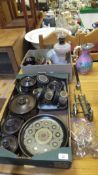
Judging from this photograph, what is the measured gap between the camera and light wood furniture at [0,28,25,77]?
3.41 ft

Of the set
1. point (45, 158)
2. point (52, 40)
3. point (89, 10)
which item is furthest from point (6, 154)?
point (89, 10)

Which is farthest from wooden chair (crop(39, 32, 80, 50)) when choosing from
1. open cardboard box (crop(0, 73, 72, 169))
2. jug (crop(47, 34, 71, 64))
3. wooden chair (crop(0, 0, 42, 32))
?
open cardboard box (crop(0, 73, 72, 169))

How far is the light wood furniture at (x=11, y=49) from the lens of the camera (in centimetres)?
104

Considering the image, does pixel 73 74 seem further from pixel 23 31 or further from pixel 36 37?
pixel 23 31

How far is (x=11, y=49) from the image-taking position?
1.03 m

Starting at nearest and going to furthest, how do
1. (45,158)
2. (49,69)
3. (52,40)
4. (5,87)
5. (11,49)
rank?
(45,158) → (49,69) → (52,40) → (11,49) → (5,87)

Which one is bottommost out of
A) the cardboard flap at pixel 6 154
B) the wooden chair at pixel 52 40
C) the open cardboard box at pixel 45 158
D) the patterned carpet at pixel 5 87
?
the patterned carpet at pixel 5 87

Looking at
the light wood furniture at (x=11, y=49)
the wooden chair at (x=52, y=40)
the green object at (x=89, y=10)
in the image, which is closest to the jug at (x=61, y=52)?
the wooden chair at (x=52, y=40)

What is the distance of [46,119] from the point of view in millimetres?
526

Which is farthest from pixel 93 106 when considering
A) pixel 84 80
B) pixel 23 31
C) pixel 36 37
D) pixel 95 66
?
pixel 23 31

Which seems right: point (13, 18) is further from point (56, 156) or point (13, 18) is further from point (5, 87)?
point (56, 156)

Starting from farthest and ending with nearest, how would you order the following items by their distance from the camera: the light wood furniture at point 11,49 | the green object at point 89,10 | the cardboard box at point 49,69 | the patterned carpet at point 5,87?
the green object at point 89,10, the patterned carpet at point 5,87, the light wood furniture at point 11,49, the cardboard box at point 49,69

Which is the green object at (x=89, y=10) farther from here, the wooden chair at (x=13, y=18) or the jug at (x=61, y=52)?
the jug at (x=61, y=52)

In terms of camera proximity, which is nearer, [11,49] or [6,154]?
[6,154]
